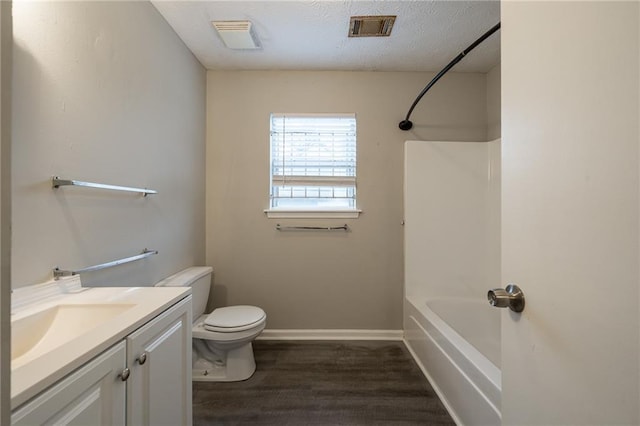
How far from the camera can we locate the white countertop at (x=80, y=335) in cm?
51

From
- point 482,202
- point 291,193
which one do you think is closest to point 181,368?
point 291,193

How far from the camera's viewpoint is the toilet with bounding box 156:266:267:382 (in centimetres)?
→ 167

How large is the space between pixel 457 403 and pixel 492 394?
1.15 ft

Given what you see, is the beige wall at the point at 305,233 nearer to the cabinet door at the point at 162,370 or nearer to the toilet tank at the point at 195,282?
the toilet tank at the point at 195,282

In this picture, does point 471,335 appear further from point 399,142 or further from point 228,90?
point 228,90

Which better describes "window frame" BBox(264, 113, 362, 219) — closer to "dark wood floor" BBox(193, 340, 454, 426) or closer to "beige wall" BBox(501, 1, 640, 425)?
"dark wood floor" BBox(193, 340, 454, 426)

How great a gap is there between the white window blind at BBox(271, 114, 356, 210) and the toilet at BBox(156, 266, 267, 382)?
0.92 m

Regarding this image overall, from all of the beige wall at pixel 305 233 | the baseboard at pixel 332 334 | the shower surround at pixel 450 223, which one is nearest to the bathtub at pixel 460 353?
the shower surround at pixel 450 223

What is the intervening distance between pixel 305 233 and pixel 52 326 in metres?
1.65

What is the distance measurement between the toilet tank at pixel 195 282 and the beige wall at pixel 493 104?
261cm

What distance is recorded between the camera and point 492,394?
115 centimetres

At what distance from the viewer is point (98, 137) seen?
117 centimetres

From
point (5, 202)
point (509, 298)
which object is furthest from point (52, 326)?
point (509, 298)

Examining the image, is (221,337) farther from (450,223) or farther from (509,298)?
(450,223)
